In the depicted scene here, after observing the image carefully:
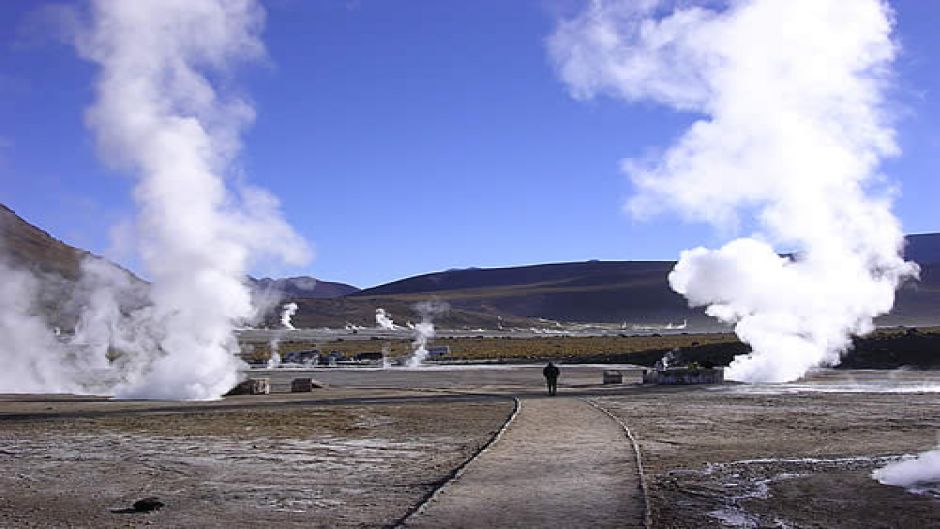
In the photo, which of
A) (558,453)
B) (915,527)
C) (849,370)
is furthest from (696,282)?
(915,527)

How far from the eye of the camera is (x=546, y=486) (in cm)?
1345

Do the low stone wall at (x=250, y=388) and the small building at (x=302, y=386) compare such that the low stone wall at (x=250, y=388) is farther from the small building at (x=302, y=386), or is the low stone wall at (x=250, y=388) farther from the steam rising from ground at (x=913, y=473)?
the steam rising from ground at (x=913, y=473)

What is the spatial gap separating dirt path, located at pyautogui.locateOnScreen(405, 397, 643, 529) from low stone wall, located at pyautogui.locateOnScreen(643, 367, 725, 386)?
19.1 meters

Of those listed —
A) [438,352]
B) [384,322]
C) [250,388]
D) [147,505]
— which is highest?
[384,322]

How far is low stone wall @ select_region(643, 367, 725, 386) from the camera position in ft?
129

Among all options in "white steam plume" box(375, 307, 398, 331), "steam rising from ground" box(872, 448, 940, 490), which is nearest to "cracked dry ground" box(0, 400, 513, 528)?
"steam rising from ground" box(872, 448, 940, 490)

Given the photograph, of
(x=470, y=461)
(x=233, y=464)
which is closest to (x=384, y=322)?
(x=233, y=464)

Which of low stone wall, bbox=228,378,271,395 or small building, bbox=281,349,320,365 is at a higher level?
small building, bbox=281,349,320,365

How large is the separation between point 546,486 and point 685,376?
27.1 m

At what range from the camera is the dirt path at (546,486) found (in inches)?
443

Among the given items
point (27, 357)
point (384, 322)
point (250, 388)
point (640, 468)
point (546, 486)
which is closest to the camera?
point (546, 486)

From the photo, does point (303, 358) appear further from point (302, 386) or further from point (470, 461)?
point (470, 461)

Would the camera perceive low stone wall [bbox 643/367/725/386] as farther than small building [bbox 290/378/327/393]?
Yes

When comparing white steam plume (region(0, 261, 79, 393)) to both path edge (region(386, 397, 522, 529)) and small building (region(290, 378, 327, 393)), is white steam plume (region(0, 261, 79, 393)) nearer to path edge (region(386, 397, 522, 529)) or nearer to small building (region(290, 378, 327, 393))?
small building (region(290, 378, 327, 393))
